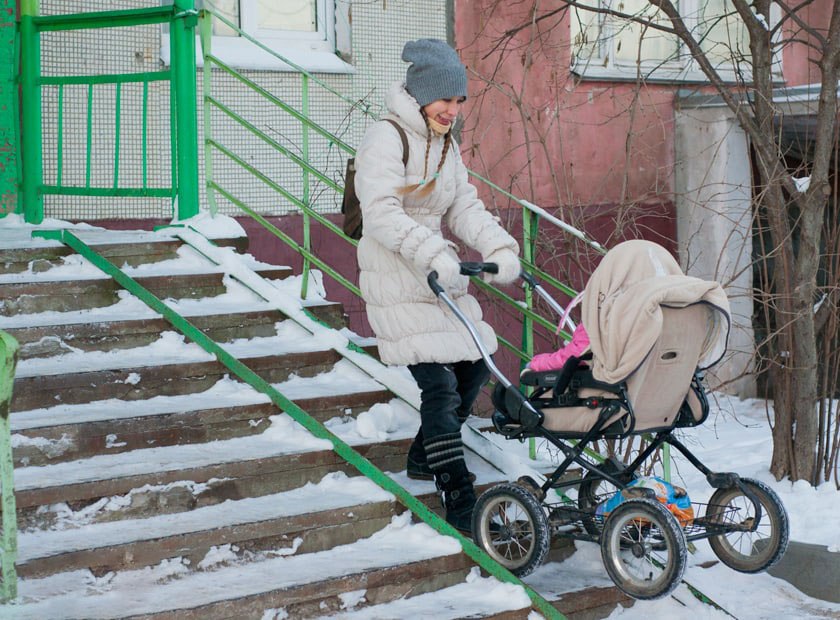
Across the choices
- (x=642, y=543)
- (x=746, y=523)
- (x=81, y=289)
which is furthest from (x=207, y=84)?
(x=746, y=523)

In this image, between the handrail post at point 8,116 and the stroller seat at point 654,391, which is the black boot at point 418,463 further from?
the handrail post at point 8,116

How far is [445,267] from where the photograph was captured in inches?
166

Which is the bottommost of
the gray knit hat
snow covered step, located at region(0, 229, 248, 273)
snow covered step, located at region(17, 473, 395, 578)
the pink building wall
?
snow covered step, located at region(17, 473, 395, 578)

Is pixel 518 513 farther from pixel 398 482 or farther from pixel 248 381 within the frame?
pixel 248 381

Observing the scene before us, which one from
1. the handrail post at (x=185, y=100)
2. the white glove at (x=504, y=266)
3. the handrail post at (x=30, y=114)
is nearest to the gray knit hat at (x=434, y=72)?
the white glove at (x=504, y=266)

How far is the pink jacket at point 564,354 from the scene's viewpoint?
415cm

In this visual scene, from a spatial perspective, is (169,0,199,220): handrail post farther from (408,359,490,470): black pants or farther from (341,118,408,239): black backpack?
(408,359,490,470): black pants

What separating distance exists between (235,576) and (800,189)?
13.5 feet

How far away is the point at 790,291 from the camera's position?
635cm

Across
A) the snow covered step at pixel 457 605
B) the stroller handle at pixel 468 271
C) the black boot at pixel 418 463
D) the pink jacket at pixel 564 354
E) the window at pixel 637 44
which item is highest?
the window at pixel 637 44

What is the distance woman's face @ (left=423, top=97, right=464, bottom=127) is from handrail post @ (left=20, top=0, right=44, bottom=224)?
3.22 meters

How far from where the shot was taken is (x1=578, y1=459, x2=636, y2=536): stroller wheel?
4.21 meters

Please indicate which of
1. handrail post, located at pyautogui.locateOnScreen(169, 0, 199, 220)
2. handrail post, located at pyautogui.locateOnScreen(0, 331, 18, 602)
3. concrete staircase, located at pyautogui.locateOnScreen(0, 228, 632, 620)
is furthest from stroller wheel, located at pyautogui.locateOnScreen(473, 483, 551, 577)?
handrail post, located at pyautogui.locateOnScreen(169, 0, 199, 220)

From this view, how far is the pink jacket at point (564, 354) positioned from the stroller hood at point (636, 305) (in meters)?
0.10
